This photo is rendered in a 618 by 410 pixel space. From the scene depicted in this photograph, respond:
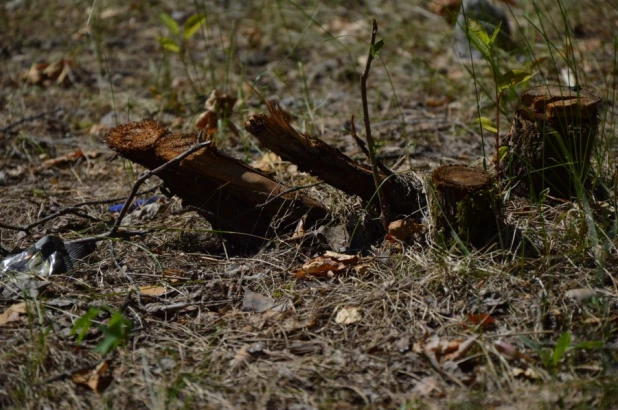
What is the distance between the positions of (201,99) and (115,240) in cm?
164

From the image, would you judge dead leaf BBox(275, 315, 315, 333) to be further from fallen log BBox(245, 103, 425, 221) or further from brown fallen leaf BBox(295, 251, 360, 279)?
fallen log BBox(245, 103, 425, 221)

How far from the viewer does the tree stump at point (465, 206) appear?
2352 mm

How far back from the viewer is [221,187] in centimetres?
261

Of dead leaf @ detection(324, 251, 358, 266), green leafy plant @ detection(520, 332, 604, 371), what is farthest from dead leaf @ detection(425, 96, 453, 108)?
green leafy plant @ detection(520, 332, 604, 371)

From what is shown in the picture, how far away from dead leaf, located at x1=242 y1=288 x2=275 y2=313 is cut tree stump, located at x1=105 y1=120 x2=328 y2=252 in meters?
0.26

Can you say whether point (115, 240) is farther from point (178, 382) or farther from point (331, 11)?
point (331, 11)

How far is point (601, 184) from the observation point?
2721mm

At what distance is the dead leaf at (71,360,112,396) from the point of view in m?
2.01

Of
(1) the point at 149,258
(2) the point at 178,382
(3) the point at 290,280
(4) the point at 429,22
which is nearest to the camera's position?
(2) the point at 178,382

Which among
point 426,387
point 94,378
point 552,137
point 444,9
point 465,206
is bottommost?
point 94,378

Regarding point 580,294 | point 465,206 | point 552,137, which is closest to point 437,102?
point 552,137

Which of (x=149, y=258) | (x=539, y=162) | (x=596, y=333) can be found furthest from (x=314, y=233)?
(x=596, y=333)

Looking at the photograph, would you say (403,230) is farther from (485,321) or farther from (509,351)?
(509,351)

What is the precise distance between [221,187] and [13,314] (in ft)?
2.60
